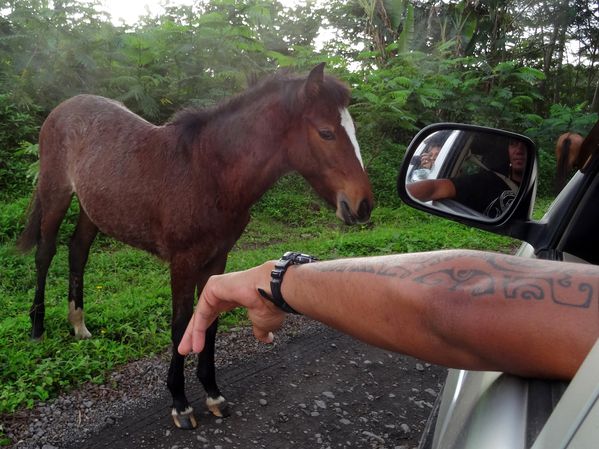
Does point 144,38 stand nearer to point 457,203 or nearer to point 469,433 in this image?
point 457,203

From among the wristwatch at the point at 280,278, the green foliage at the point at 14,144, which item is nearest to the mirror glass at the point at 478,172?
the wristwatch at the point at 280,278

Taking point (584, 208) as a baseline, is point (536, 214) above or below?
below

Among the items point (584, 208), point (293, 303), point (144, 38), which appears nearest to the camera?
point (293, 303)

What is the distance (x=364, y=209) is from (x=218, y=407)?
148cm

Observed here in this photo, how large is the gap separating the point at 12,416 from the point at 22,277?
2477mm

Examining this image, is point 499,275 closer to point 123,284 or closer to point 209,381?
point 209,381

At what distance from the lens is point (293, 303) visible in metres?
A: 1.19

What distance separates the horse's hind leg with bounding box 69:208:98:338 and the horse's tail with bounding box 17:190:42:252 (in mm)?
402

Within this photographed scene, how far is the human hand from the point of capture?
4.34ft

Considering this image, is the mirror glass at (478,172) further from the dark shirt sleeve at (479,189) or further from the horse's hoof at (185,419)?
the horse's hoof at (185,419)

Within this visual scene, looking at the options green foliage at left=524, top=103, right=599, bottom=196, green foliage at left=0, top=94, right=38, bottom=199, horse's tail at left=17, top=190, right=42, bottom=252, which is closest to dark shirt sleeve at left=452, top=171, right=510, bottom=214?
green foliage at left=524, top=103, right=599, bottom=196

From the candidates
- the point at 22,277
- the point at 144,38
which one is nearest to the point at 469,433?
the point at 22,277

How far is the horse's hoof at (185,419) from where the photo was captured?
2812 millimetres

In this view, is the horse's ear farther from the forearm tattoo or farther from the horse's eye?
the forearm tattoo
